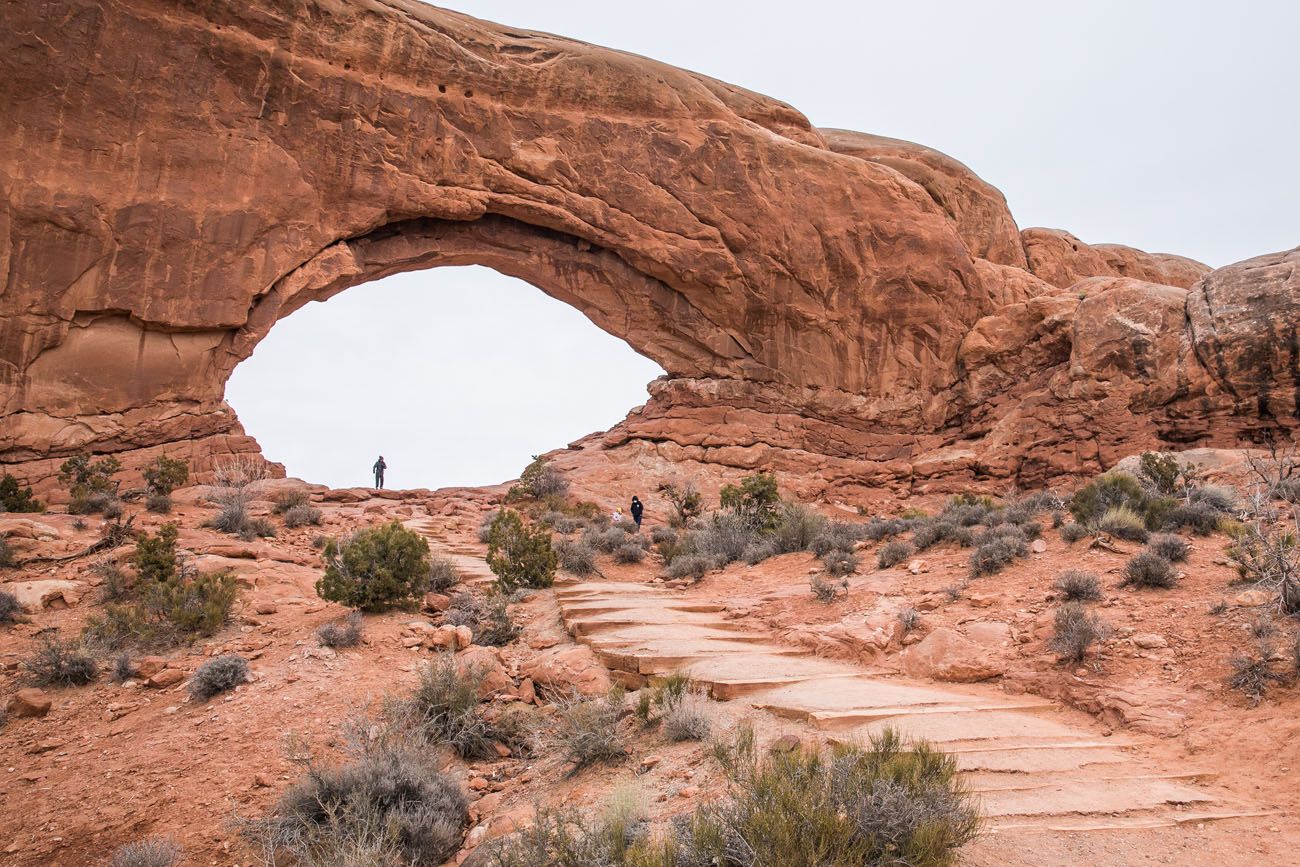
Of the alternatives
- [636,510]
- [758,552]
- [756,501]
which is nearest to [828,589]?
[758,552]

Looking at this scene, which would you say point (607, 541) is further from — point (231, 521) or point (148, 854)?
point (148, 854)

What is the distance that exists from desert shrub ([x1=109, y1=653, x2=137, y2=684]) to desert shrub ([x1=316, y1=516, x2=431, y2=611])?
1.92 meters

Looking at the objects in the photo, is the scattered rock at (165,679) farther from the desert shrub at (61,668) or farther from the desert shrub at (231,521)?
the desert shrub at (231,521)

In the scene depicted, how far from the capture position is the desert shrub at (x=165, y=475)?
14.9 m

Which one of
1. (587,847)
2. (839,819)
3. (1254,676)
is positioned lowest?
(587,847)

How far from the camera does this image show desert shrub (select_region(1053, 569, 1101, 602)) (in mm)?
7297

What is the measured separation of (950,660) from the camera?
267 inches

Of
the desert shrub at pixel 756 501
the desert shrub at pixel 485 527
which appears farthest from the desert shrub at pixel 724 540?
the desert shrub at pixel 485 527

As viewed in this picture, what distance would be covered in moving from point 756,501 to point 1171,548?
7.95 metres

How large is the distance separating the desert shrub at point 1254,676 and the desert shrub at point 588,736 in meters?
4.55

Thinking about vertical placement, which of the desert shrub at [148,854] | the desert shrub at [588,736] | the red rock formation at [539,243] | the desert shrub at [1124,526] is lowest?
the desert shrub at [148,854]

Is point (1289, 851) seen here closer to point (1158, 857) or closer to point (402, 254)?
point (1158, 857)

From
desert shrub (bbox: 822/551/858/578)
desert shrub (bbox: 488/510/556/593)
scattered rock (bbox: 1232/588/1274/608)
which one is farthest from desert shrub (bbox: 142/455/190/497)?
scattered rock (bbox: 1232/588/1274/608)

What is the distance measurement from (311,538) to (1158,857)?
41.6ft
